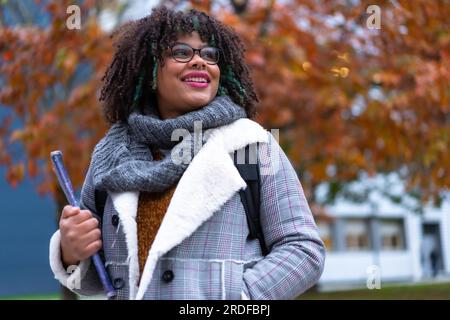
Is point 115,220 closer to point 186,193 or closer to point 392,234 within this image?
point 186,193

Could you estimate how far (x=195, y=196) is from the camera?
158cm

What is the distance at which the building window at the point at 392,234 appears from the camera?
3134cm

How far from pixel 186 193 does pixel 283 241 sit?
26 centimetres

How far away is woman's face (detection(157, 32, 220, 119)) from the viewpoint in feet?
5.65

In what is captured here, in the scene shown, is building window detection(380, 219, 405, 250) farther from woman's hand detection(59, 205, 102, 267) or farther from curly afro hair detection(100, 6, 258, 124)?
woman's hand detection(59, 205, 102, 267)

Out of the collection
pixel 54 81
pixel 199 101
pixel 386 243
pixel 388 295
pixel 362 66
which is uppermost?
pixel 362 66

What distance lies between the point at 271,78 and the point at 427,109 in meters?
2.13

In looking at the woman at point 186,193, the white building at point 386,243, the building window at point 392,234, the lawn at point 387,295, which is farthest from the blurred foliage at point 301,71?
the building window at point 392,234

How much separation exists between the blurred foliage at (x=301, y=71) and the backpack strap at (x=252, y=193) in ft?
11.8

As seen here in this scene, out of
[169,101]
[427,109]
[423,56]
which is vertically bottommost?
[169,101]

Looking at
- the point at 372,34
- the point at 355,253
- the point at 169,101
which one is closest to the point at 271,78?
the point at 372,34

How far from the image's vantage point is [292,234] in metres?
1.56

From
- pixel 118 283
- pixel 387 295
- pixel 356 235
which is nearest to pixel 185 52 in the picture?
pixel 118 283

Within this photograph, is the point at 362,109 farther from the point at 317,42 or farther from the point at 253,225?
the point at 253,225
